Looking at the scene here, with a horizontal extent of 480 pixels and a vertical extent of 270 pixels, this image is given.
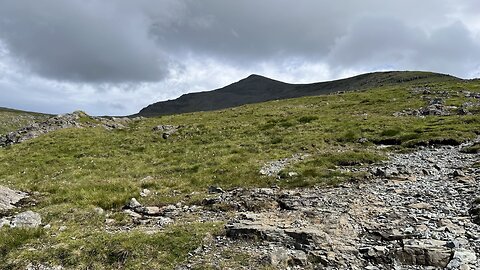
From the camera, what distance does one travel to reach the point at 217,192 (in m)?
21.7

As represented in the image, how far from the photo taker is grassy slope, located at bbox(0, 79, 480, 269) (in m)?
13.7

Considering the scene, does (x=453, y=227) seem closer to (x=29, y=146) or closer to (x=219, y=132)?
(x=219, y=132)

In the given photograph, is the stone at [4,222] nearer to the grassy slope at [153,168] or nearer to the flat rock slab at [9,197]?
the grassy slope at [153,168]

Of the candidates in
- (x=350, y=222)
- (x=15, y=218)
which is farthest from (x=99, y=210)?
(x=350, y=222)

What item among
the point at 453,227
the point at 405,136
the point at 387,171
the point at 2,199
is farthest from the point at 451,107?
the point at 2,199

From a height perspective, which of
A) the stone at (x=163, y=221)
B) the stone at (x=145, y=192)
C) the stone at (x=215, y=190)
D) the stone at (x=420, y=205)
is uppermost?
the stone at (x=420, y=205)

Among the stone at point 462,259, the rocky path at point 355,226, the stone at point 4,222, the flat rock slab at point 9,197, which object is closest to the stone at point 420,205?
the rocky path at point 355,226

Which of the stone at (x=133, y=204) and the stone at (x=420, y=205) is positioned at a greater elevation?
the stone at (x=420, y=205)

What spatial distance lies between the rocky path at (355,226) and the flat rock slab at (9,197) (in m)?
9.21

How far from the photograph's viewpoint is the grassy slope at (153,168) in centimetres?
1368

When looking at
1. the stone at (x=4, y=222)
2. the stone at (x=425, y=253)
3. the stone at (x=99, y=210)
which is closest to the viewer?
the stone at (x=425, y=253)

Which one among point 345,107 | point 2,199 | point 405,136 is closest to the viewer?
point 2,199

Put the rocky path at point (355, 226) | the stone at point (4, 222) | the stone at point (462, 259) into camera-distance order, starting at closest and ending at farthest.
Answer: the stone at point (462, 259) → the rocky path at point (355, 226) → the stone at point (4, 222)

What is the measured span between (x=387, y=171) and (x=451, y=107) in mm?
37160
